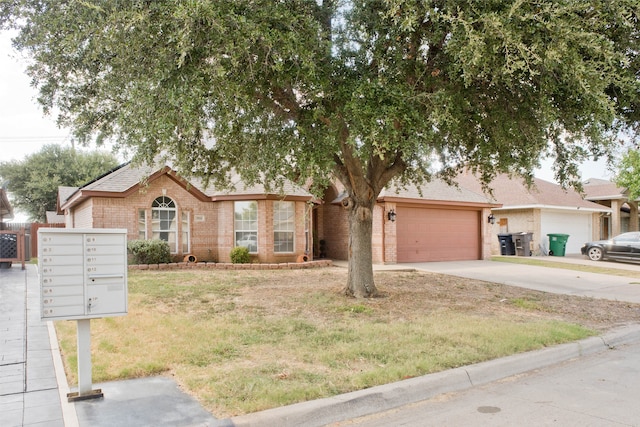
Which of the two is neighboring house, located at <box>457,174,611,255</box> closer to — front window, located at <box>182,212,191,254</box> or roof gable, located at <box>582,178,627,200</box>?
roof gable, located at <box>582,178,627,200</box>

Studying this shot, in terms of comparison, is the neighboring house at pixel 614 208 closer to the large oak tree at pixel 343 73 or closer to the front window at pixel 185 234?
the large oak tree at pixel 343 73

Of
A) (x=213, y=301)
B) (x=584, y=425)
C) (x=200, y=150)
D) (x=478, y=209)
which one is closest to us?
(x=584, y=425)

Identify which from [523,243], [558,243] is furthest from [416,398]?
[558,243]

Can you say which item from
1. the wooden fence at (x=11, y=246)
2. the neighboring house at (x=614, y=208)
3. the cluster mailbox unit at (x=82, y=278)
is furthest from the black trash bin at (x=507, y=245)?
the cluster mailbox unit at (x=82, y=278)

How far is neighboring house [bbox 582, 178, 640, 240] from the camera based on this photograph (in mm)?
30766

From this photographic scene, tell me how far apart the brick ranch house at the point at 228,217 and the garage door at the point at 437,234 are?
4 centimetres

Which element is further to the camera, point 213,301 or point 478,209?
point 478,209

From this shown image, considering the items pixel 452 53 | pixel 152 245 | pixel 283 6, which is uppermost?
pixel 283 6

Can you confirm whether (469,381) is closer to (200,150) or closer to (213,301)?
(213,301)

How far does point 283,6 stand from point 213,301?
6.08 metres

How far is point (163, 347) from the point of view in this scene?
21.1 ft

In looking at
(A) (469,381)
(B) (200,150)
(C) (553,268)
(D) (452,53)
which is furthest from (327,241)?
(A) (469,381)

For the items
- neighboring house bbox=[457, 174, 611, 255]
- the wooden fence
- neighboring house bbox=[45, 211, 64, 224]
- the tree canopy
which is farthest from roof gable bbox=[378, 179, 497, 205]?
the tree canopy

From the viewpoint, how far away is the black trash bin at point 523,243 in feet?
78.8
